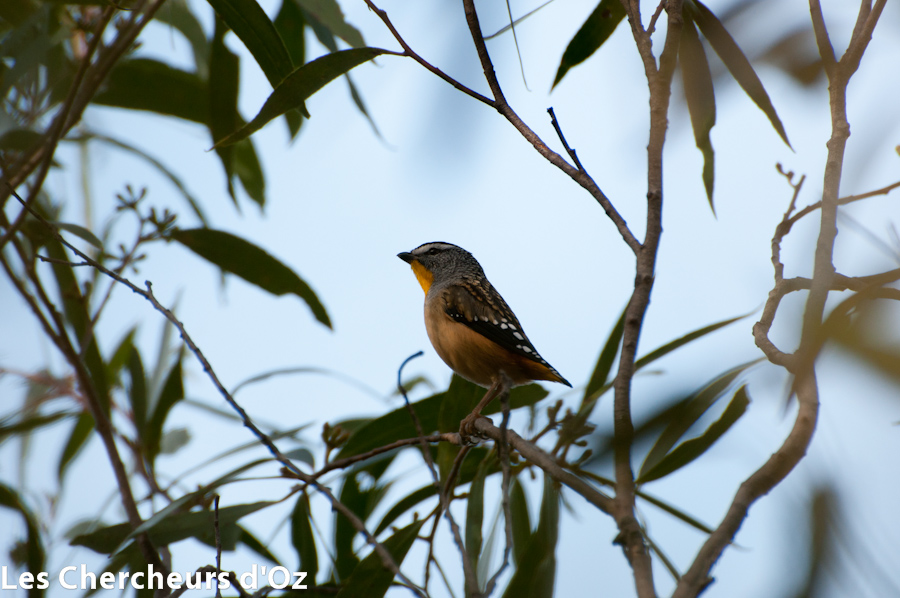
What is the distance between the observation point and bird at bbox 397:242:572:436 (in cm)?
324

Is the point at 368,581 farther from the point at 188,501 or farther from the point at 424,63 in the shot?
the point at 424,63

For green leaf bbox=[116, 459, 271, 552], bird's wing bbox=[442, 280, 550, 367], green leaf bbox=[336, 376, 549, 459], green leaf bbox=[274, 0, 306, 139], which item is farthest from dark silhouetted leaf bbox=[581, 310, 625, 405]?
green leaf bbox=[274, 0, 306, 139]

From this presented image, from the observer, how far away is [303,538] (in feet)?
9.93

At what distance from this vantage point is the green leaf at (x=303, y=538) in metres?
3.02

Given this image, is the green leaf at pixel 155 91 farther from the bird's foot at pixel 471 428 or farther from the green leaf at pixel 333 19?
the bird's foot at pixel 471 428

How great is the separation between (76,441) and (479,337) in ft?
7.23

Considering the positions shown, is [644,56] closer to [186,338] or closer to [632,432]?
[632,432]

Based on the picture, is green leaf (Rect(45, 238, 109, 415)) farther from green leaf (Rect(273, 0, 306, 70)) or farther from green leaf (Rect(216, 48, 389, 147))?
green leaf (Rect(216, 48, 389, 147))

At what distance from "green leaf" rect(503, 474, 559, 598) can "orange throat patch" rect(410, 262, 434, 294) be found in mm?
2225

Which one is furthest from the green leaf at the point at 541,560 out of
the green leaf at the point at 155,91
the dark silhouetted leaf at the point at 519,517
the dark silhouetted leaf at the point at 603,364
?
the green leaf at the point at 155,91

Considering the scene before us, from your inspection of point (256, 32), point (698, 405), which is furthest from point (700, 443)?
point (256, 32)

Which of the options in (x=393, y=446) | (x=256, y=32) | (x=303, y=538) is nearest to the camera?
(x=393, y=446)

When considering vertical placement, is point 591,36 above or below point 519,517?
above

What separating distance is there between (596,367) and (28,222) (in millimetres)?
2581
